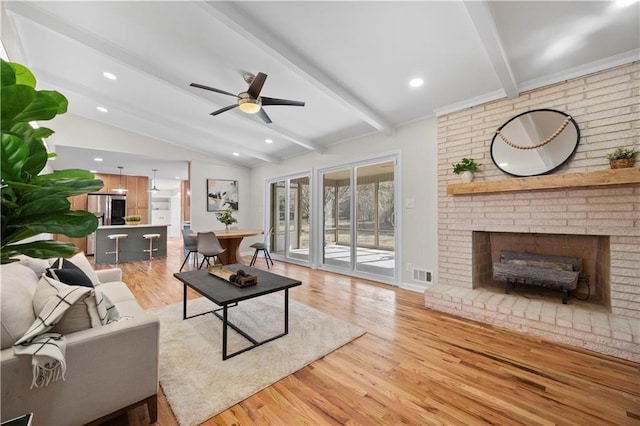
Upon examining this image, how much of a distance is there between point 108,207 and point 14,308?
25.5ft

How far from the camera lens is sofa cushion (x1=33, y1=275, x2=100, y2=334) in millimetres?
1263

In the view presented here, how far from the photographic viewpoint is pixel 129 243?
611 centimetres

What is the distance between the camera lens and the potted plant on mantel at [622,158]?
7.27 feet

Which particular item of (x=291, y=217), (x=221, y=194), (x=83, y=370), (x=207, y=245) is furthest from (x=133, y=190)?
(x=83, y=370)

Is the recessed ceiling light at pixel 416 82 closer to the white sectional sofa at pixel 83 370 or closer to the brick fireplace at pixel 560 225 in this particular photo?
the brick fireplace at pixel 560 225

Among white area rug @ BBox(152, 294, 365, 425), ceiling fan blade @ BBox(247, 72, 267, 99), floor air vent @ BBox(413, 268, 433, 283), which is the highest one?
ceiling fan blade @ BBox(247, 72, 267, 99)

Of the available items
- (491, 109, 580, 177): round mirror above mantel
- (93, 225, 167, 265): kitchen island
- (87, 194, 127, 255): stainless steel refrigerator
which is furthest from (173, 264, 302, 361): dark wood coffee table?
(87, 194, 127, 255): stainless steel refrigerator

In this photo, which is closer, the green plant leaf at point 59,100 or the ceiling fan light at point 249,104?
the green plant leaf at point 59,100

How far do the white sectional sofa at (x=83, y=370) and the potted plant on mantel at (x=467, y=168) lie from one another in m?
3.33

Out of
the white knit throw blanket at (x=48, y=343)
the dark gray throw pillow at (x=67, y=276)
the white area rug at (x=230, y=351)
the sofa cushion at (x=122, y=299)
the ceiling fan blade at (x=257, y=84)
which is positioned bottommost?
the white area rug at (x=230, y=351)

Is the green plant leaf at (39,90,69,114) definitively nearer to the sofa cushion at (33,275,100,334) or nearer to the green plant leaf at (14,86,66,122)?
the green plant leaf at (14,86,66,122)

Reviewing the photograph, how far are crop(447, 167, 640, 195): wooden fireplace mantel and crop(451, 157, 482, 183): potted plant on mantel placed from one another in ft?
0.42

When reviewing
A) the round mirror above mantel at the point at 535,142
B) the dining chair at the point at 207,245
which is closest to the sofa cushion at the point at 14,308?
the dining chair at the point at 207,245

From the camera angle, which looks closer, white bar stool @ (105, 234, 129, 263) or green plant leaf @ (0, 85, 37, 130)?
green plant leaf @ (0, 85, 37, 130)
